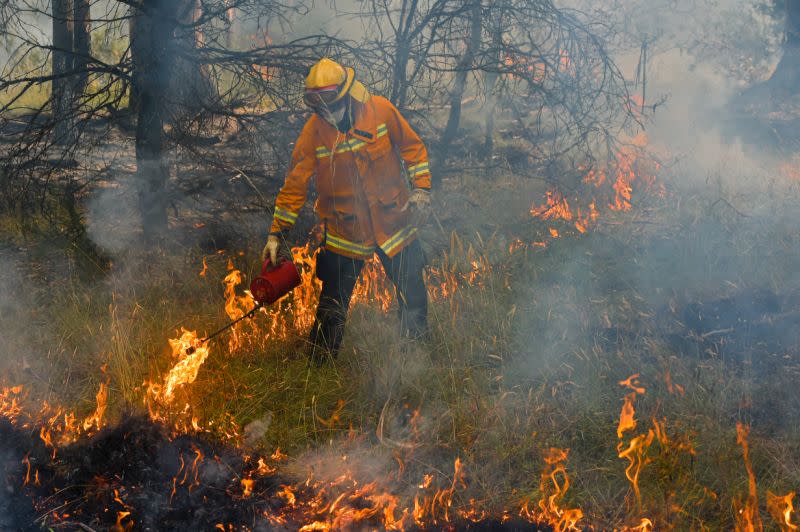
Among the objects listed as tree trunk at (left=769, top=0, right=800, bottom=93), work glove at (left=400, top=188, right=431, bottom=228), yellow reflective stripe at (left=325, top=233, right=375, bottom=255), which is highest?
tree trunk at (left=769, top=0, right=800, bottom=93)

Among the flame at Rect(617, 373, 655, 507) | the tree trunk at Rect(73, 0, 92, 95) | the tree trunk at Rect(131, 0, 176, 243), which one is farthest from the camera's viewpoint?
the tree trunk at Rect(131, 0, 176, 243)

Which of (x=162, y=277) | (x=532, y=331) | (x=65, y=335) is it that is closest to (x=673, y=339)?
(x=532, y=331)

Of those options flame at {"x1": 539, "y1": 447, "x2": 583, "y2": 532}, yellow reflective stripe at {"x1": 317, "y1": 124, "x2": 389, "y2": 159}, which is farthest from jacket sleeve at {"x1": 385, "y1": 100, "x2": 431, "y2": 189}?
flame at {"x1": 539, "y1": 447, "x2": 583, "y2": 532}

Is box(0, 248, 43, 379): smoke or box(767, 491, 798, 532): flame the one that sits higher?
box(0, 248, 43, 379): smoke

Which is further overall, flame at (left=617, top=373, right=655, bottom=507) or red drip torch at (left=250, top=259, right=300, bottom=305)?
red drip torch at (left=250, top=259, right=300, bottom=305)

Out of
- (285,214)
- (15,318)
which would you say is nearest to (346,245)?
(285,214)

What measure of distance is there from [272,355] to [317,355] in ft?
0.96

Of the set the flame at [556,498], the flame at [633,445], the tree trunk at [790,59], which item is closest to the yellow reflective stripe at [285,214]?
the flame at [556,498]

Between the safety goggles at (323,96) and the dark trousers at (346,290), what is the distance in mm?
904

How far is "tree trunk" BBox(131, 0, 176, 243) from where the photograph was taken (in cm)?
486

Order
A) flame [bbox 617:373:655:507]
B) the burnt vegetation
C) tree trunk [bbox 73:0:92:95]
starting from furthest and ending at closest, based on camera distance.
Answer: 1. tree trunk [bbox 73:0:92:95]
2. the burnt vegetation
3. flame [bbox 617:373:655:507]

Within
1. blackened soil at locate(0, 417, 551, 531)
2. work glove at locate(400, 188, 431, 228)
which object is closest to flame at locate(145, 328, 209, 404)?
blackened soil at locate(0, 417, 551, 531)

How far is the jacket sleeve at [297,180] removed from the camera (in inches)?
153

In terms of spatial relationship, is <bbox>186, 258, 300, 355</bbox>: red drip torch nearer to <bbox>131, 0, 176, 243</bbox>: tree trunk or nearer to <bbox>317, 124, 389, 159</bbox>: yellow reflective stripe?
<bbox>317, 124, 389, 159</bbox>: yellow reflective stripe
